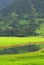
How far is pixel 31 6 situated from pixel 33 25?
43.8 m

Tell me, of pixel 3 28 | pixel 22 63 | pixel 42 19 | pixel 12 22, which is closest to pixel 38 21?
pixel 42 19

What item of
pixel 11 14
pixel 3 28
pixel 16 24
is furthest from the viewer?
pixel 11 14

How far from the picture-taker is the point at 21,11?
655 ft

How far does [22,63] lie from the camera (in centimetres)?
3688

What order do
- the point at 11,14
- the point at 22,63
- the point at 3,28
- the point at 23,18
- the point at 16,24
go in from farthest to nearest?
the point at 11,14 → the point at 23,18 → the point at 16,24 → the point at 3,28 → the point at 22,63

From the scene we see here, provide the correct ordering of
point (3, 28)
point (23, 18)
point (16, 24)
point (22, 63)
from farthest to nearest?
point (23, 18) < point (16, 24) < point (3, 28) < point (22, 63)

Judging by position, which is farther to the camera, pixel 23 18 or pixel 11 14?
pixel 11 14

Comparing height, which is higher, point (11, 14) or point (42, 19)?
point (11, 14)

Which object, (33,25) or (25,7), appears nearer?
(33,25)

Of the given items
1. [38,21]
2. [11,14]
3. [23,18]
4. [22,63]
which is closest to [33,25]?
[38,21]

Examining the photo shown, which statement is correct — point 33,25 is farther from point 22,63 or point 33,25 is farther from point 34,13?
point 22,63

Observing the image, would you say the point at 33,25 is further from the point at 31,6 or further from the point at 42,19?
the point at 31,6

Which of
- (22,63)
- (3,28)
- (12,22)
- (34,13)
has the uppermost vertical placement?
(34,13)

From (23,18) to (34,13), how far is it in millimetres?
13659
